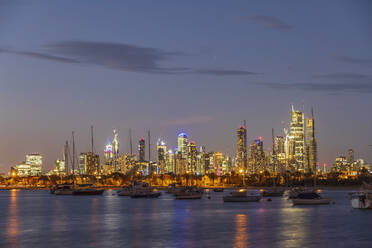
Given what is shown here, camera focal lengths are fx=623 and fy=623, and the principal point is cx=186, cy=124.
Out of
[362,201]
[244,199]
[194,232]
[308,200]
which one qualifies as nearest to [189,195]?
[244,199]

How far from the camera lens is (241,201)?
153125 millimetres

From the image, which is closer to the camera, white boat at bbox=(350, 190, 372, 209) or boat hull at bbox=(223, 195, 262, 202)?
white boat at bbox=(350, 190, 372, 209)

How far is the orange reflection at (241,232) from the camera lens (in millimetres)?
57713

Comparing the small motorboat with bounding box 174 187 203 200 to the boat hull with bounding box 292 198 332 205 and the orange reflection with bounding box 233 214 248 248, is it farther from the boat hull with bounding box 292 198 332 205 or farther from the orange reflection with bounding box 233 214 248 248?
the orange reflection with bounding box 233 214 248 248

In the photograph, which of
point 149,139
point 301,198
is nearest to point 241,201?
point 301,198

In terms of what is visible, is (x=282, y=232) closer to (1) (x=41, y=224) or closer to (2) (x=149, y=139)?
(1) (x=41, y=224)

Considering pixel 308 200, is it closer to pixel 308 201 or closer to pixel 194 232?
pixel 308 201

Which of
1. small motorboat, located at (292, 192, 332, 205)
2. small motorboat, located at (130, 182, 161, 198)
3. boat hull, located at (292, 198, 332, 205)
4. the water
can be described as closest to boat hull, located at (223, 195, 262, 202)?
small motorboat, located at (292, 192, 332, 205)

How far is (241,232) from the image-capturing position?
227 ft

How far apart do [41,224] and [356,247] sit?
147ft

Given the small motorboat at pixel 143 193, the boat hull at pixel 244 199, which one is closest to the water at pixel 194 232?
the boat hull at pixel 244 199

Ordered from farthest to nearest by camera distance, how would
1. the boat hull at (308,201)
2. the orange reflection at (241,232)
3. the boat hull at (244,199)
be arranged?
the boat hull at (244,199), the boat hull at (308,201), the orange reflection at (241,232)

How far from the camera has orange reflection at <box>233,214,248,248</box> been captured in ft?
189

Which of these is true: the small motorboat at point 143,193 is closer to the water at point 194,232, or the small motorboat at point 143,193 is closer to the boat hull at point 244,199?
the boat hull at point 244,199
